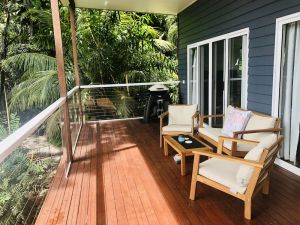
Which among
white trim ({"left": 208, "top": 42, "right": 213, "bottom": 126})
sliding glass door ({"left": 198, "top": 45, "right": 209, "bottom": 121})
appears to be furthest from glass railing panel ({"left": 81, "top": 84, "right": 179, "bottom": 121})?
white trim ({"left": 208, "top": 42, "right": 213, "bottom": 126})

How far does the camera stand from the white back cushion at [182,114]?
14.6ft

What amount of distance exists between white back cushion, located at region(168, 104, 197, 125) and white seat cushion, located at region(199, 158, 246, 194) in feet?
5.90

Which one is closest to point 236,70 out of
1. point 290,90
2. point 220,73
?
point 220,73

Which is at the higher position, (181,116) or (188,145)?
(181,116)

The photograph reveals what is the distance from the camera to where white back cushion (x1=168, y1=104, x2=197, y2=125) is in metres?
4.44

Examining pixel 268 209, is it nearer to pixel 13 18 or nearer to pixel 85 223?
pixel 85 223

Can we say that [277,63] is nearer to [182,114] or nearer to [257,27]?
[257,27]

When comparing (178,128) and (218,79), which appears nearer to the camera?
(178,128)

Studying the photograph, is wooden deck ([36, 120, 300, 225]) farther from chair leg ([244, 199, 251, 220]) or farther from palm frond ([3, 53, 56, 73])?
palm frond ([3, 53, 56, 73])

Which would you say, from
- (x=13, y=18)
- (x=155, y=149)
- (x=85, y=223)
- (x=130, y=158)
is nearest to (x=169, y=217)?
(x=85, y=223)

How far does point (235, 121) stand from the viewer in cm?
357

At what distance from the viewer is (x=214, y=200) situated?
258 cm

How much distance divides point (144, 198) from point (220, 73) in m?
3.07

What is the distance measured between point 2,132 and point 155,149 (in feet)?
10.4
